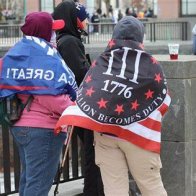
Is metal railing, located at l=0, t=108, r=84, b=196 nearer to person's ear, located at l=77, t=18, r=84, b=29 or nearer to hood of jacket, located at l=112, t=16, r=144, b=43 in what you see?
person's ear, located at l=77, t=18, r=84, b=29

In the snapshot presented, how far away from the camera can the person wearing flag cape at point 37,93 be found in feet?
14.8

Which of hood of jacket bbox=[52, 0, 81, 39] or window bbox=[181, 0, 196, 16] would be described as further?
window bbox=[181, 0, 196, 16]

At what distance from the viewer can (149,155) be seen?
4.40 meters

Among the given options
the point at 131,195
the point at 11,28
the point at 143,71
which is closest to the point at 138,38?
the point at 143,71

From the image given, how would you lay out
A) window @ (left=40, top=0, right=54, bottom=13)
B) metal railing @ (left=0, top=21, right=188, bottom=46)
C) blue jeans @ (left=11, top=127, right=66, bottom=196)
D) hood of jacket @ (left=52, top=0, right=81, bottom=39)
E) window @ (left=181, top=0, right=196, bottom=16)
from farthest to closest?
window @ (left=181, top=0, right=196, bottom=16) < window @ (left=40, top=0, right=54, bottom=13) < metal railing @ (left=0, top=21, right=188, bottom=46) < hood of jacket @ (left=52, top=0, right=81, bottom=39) < blue jeans @ (left=11, top=127, right=66, bottom=196)

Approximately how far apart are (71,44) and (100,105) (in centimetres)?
120

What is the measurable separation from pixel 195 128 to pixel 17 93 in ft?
5.42

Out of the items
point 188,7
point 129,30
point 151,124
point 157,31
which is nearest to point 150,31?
point 157,31

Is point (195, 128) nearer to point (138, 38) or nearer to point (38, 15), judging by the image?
point (138, 38)

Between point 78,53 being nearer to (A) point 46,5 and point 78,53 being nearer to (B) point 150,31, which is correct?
(B) point 150,31

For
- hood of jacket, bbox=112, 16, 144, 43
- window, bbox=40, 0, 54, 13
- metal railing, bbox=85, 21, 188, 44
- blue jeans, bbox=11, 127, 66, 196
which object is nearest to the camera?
hood of jacket, bbox=112, 16, 144, 43

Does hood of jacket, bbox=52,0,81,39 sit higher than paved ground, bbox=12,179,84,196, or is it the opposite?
hood of jacket, bbox=52,0,81,39

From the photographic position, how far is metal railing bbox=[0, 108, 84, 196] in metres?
5.76

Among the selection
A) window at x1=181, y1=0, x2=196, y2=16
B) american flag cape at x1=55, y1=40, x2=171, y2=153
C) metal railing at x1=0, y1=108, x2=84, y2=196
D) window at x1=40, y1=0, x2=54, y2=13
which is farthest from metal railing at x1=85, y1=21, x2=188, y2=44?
american flag cape at x1=55, y1=40, x2=171, y2=153
